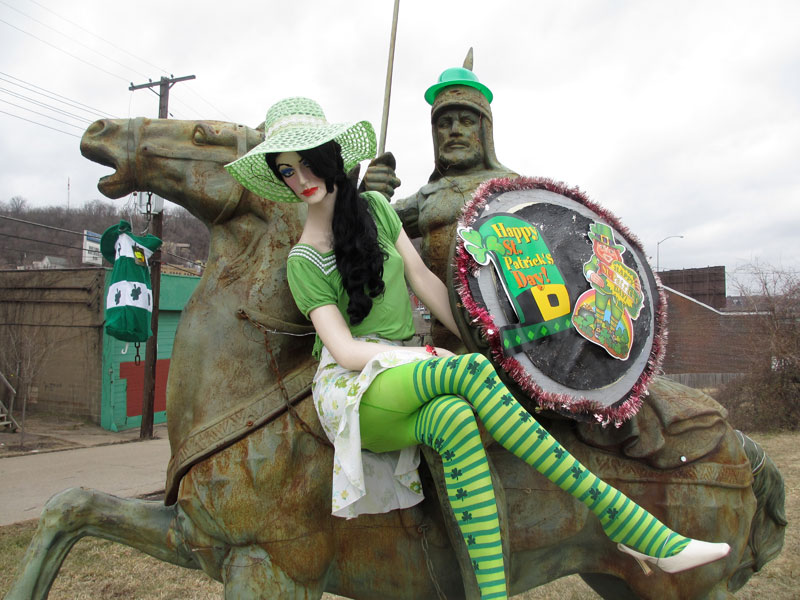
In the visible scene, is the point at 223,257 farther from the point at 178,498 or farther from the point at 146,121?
the point at 178,498

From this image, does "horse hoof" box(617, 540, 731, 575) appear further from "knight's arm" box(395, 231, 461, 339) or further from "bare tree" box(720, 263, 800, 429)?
"bare tree" box(720, 263, 800, 429)

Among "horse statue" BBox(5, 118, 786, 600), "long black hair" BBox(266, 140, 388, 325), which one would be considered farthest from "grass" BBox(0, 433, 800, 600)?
"long black hair" BBox(266, 140, 388, 325)

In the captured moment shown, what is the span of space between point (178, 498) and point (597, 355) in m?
1.53

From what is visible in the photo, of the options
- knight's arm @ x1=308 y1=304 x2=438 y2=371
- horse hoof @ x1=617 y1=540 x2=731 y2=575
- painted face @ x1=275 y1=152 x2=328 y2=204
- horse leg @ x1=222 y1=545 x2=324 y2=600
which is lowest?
horse leg @ x1=222 y1=545 x2=324 y2=600

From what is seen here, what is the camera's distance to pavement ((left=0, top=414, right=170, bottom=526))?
Answer: 7328 millimetres

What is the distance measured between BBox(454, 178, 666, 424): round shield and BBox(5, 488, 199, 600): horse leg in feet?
4.20

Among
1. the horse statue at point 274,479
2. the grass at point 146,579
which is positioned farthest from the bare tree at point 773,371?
the horse statue at point 274,479

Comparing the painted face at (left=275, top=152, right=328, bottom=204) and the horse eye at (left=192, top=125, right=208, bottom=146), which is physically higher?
the horse eye at (left=192, top=125, right=208, bottom=146)

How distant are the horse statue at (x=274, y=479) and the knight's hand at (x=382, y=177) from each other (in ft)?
1.16

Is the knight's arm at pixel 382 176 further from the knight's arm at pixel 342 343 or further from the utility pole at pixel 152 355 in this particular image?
the utility pole at pixel 152 355

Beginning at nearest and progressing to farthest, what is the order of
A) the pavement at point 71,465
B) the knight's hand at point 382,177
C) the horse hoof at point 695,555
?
the horse hoof at point 695,555, the knight's hand at point 382,177, the pavement at point 71,465

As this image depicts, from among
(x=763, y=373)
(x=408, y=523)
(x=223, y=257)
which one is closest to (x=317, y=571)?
(x=408, y=523)

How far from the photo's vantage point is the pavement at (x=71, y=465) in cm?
733

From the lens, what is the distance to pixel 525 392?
1.83 metres
